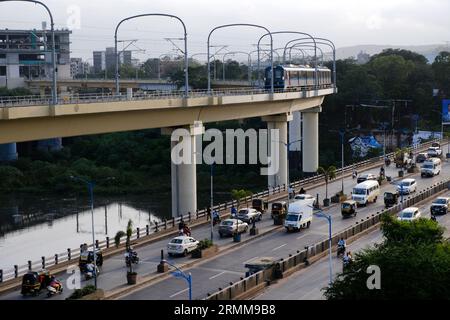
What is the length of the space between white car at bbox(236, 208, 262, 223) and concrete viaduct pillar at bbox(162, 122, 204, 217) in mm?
4557

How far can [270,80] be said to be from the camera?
60.3 m

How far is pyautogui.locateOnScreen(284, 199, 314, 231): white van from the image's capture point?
40.5m

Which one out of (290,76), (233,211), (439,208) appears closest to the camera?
(233,211)

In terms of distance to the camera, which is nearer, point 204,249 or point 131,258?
point 131,258

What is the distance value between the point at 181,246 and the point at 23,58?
3205 inches

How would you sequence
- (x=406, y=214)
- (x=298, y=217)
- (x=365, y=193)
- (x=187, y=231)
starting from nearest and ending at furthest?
(x=187, y=231) → (x=406, y=214) → (x=298, y=217) → (x=365, y=193)

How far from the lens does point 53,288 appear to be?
1125 inches

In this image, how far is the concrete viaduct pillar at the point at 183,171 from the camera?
152 feet

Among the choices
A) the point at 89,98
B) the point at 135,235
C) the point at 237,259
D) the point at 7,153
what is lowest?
the point at 237,259

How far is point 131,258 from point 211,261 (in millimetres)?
3582

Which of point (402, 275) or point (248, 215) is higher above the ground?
point (402, 275)

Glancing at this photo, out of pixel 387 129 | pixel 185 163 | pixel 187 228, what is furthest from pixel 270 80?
pixel 387 129

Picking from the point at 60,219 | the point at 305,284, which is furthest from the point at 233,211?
the point at 60,219

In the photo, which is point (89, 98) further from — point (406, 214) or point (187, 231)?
point (406, 214)
